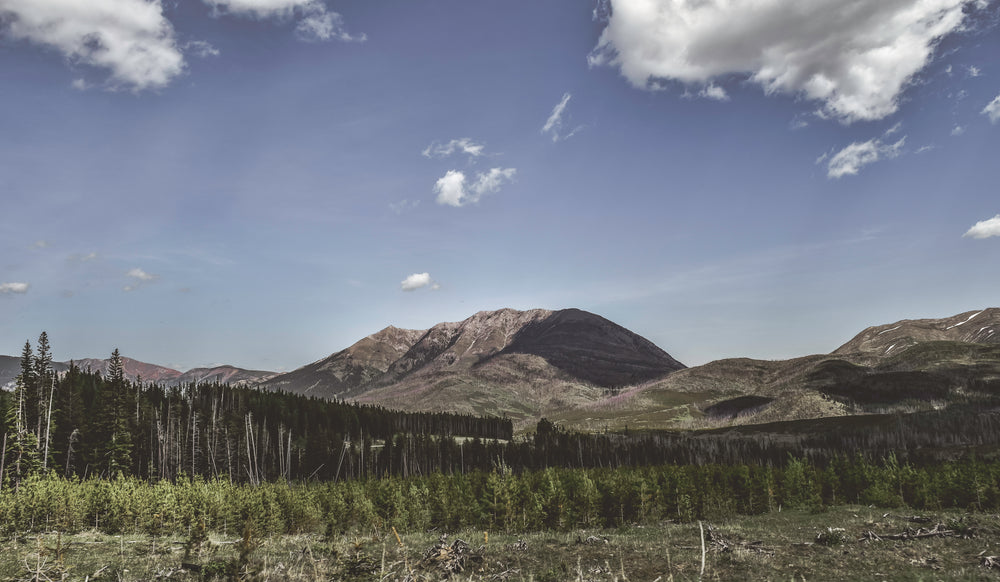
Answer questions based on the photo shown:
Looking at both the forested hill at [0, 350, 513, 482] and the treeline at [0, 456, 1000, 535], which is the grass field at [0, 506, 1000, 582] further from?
the forested hill at [0, 350, 513, 482]

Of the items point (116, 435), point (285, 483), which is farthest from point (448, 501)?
point (116, 435)

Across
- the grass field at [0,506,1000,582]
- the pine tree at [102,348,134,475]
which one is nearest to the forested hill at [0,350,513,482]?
the pine tree at [102,348,134,475]

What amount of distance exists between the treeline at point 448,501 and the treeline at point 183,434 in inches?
907

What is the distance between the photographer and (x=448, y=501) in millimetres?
56469

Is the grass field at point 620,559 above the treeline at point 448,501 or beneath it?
above

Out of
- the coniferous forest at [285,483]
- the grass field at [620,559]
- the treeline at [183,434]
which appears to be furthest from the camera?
the treeline at [183,434]

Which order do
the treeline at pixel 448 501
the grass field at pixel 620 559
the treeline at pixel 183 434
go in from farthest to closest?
the treeline at pixel 183 434 → the treeline at pixel 448 501 → the grass field at pixel 620 559

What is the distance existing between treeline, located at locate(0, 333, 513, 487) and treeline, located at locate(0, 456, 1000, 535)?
75.6 feet

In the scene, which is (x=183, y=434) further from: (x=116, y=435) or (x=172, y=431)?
(x=116, y=435)

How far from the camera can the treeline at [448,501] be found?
5012cm

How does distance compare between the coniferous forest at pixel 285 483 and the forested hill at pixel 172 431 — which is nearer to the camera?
the coniferous forest at pixel 285 483

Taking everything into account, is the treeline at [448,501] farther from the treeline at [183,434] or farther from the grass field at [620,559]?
the treeline at [183,434]

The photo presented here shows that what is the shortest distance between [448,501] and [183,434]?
78250mm

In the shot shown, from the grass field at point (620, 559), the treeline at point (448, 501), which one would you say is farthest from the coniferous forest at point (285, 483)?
the grass field at point (620, 559)
